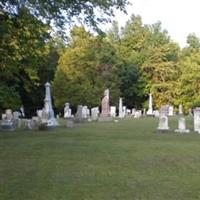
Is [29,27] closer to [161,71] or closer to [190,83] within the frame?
[190,83]

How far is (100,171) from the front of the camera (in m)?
11.7

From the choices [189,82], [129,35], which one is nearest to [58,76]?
[189,82]

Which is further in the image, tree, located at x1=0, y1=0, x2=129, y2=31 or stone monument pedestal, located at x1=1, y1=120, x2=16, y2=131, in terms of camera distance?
stone monument pedestal, located at x1=1, y1=120, x2=16, y2=131

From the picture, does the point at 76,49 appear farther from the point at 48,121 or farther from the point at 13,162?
the point at 13,162

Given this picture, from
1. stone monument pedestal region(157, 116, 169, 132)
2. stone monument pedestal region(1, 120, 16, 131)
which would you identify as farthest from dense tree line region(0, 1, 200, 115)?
stone monument pedestal region(157, 116, 169, 132)

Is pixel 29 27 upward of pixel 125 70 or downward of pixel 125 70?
downward

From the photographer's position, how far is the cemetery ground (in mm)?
9016

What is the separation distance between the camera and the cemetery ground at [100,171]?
29.6 feet

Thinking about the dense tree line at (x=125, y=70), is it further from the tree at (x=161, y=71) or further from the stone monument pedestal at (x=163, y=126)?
the stone monument pedestal at (x=163, y=126)

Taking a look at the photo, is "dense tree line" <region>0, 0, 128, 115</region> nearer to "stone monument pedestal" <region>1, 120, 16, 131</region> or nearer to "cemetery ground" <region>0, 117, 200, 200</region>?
"cemetery ground" <region>0, 117, 200, 200</region>

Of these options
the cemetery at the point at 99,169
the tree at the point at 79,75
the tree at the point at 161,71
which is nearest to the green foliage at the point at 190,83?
the tree at the point at 161,71

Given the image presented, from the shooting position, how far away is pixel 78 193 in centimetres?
902

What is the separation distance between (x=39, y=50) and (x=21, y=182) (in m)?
7.11

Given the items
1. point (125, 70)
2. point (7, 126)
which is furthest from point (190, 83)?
point (7, 126)
